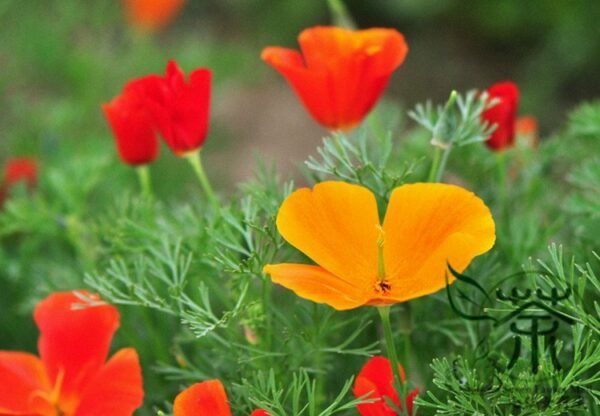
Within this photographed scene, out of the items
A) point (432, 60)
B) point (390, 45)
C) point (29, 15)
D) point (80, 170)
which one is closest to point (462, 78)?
point (432, 60)

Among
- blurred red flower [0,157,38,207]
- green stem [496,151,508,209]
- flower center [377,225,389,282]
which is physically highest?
flower center [377,225,389,282]

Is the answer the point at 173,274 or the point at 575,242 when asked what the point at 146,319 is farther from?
the point at 575,242

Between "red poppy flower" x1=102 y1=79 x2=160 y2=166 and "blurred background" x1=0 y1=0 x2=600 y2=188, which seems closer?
"red poppy flower" x1=102 y1=79 x2=160 y2=166

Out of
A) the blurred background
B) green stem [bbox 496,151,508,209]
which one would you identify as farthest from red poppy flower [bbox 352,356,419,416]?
the blurred background

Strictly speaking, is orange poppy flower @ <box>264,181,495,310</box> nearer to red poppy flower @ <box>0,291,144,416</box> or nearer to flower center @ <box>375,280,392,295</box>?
flower center @ <box>375,280,392,295</box>

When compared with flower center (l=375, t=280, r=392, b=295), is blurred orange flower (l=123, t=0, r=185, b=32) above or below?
below

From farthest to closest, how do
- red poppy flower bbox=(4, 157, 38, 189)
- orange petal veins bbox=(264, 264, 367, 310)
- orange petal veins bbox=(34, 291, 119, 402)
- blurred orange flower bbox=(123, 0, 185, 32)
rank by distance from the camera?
blurred orange flower bbox=(123, 0, 185, 32)
red poppy flower bbox=(4, 157, 38, 189)
orange petal veins bbox=(34, 291, 119, 402)
orange petal veins bbox=(264, 264, 367, 310)

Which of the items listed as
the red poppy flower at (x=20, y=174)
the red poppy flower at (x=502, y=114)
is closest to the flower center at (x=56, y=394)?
the red poppy flower at (x=502, y=114)
